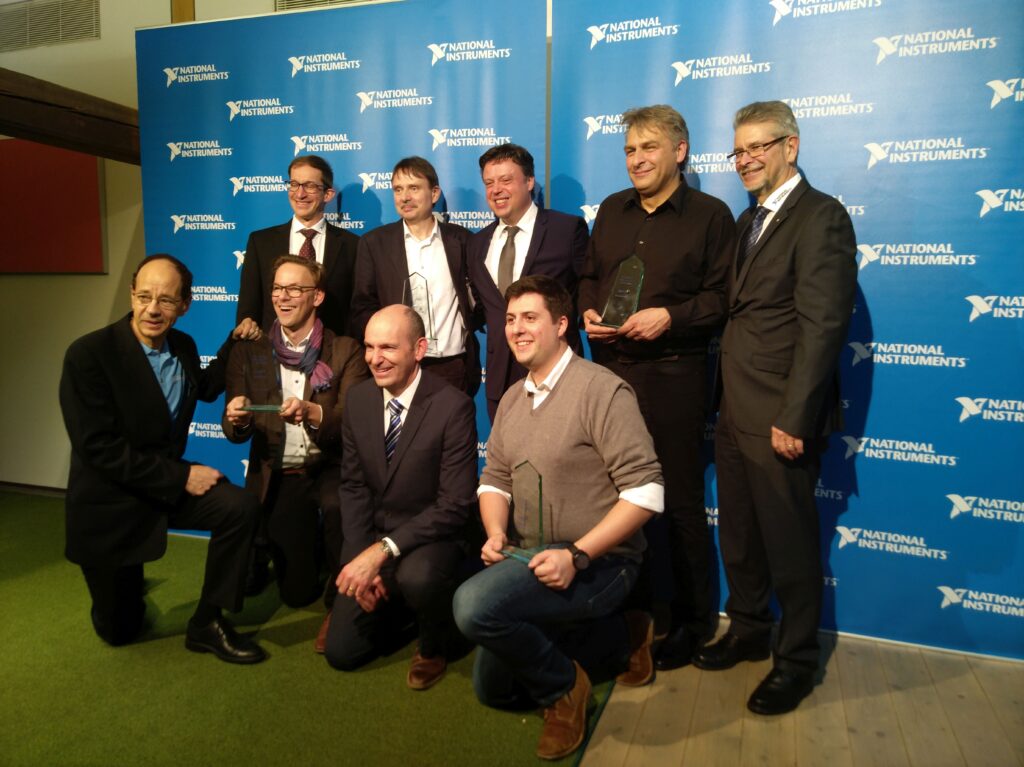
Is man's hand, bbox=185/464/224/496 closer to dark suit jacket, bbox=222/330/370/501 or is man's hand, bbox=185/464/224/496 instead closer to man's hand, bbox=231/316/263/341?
dark suit jacket, bbox=222/330/370/501

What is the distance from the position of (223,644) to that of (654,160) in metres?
2.39

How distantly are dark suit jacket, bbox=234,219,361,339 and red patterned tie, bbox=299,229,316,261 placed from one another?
0.21ft

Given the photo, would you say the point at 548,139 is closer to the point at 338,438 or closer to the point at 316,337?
the point at 316,337

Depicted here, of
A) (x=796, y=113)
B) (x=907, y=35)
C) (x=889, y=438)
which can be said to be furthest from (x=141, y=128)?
(x=889, y=438)

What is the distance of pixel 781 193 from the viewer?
2.35 meters

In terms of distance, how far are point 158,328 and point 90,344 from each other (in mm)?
225

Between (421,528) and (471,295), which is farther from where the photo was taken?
(471,295)

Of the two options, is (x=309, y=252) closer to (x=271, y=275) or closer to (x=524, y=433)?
(x=271, y=275)

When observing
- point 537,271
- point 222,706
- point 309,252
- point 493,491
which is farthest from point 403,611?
point 309,252

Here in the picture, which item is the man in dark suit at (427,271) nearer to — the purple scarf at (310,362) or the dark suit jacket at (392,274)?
the dark suit jacket at (392,274)

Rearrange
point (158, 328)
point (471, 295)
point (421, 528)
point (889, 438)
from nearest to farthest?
point (421, 528)
point (158, 328)
point (889, 438)
point (471, 295)

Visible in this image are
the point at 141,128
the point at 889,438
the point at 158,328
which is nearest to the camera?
the point at 158,328

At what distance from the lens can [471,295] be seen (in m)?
3.11

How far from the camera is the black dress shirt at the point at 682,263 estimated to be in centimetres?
252
